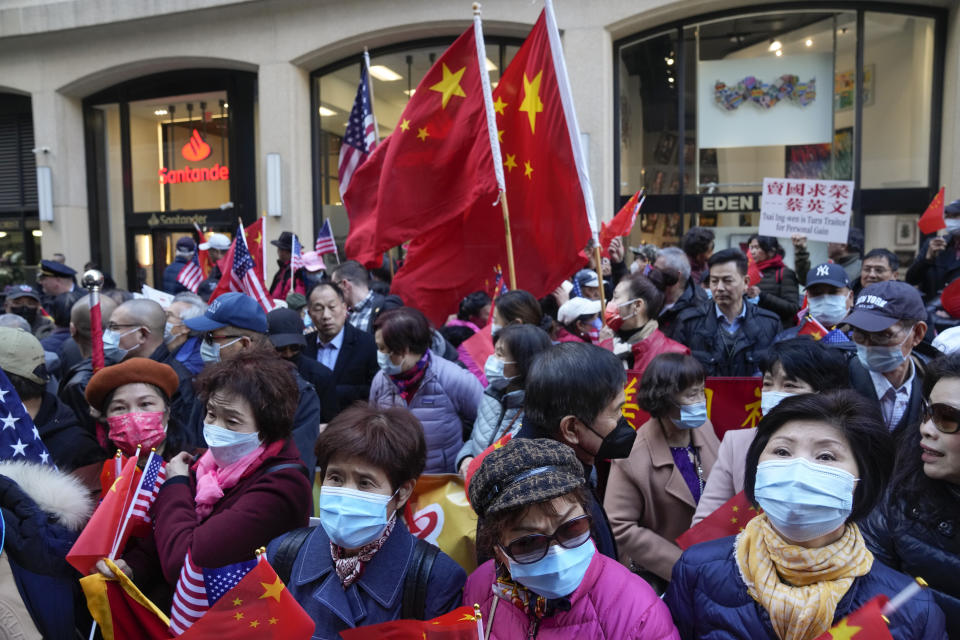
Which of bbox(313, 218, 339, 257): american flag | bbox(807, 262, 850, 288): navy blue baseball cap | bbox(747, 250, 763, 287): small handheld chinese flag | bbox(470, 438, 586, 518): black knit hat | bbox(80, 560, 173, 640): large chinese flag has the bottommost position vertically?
bbox(80, 560, 173, 640): large chinese flag

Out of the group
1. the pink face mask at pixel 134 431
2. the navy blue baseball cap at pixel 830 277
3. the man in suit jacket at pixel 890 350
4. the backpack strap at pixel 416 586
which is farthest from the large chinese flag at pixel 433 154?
the backpack strap at pixel 416 586

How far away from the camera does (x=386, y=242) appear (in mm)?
5594

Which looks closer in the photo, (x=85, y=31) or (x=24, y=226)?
(x=85, y=31)

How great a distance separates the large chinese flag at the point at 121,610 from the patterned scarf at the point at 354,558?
0.72 metres

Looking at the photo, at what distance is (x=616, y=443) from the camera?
94.3 inches

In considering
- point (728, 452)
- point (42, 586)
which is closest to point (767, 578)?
point (728, 452)

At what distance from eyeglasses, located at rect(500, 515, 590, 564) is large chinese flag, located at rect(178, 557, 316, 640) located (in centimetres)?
55

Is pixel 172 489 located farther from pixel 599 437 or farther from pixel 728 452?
pixel 728 452

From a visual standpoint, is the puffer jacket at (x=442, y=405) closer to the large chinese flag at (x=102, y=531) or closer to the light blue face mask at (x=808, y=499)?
the large chinese flag at (x=102, y=531)

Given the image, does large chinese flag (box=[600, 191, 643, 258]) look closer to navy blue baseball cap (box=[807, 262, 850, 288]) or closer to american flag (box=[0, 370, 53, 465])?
navy blue baseball cap (box=[807, 262, 850, 288])

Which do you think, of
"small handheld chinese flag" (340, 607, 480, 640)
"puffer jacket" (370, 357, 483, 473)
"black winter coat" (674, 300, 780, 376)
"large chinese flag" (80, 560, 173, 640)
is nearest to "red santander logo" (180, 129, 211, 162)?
"puffer jacket" (370, 357, 483, 473)

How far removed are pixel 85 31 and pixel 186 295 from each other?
1290 centimetres

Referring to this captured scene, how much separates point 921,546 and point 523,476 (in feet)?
3.84

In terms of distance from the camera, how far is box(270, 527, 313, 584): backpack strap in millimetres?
2219
